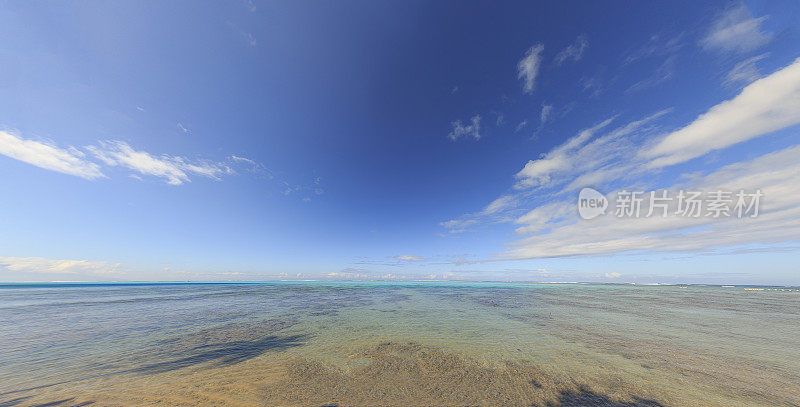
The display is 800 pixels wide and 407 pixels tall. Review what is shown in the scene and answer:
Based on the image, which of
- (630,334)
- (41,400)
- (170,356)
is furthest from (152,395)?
(630,334)

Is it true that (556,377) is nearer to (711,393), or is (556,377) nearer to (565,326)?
(711,393)

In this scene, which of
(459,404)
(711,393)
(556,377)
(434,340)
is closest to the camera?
(459,404)

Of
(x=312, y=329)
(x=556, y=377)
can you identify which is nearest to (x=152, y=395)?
(x=312, y=329)

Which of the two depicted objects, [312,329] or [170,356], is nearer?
[170,356]

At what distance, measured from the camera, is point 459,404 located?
7.61 metres

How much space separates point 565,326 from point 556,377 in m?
12.2

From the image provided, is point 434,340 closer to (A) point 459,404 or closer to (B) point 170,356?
(A) point 459,404

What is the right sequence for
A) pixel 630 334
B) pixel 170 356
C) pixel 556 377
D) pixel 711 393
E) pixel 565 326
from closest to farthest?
pixel 711 393, pixel 556 377, pixel 170 356, pixel 630 334, pixel 565 326

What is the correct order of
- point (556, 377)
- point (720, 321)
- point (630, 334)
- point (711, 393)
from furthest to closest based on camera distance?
point (720, 321)
point (630, 334)
point (556, 377)
point (711, 393)

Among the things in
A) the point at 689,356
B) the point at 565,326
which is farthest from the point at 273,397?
the point at 565,326

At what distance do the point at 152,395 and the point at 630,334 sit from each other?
86.9ft

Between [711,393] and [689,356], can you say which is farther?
[689,356]

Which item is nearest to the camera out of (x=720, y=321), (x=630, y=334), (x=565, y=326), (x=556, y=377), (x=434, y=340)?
(x=556, y=377)

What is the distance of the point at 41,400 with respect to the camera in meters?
7.83
